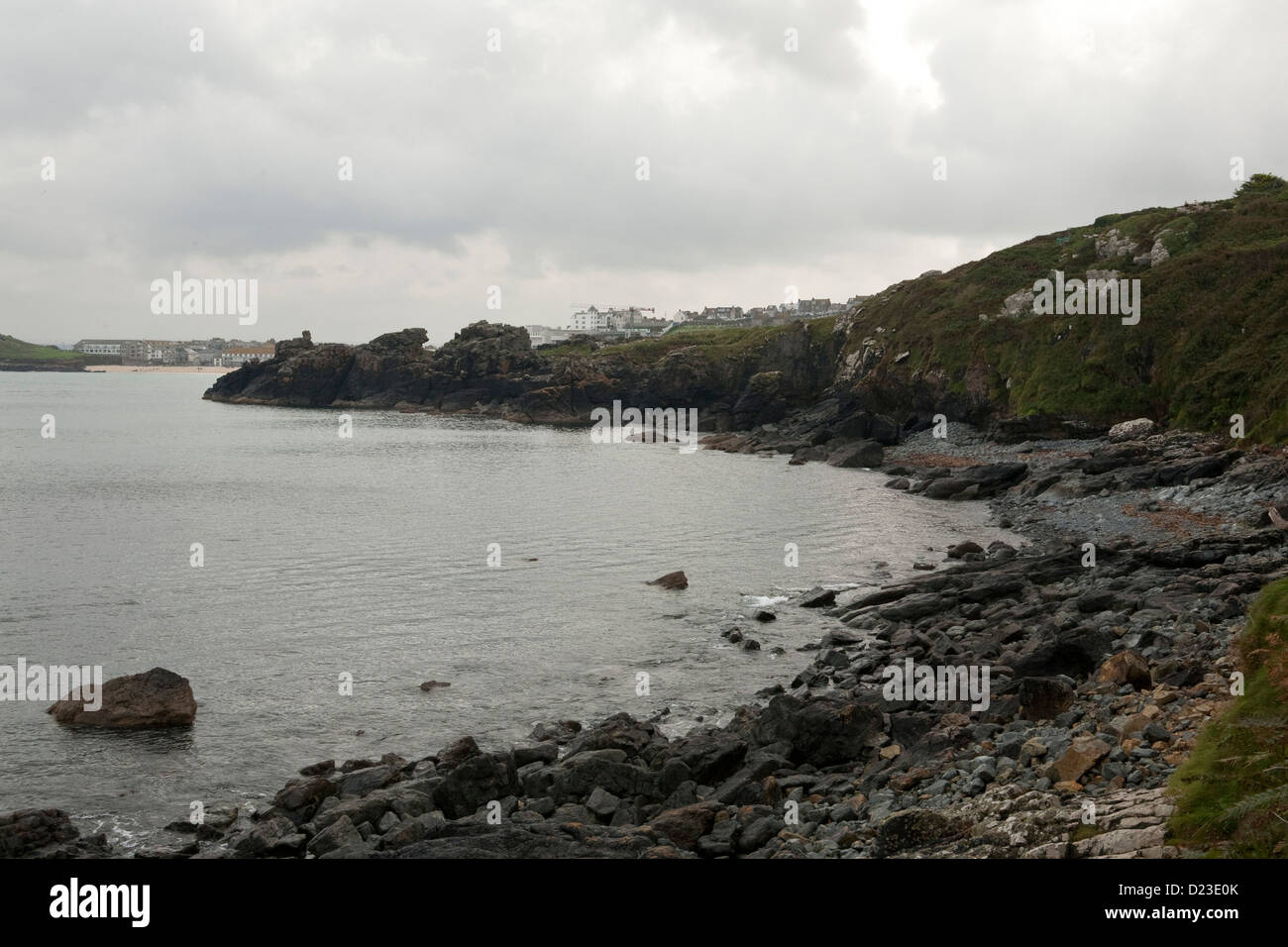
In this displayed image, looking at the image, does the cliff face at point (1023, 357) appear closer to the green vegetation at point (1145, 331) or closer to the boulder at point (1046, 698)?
the green vegetation at point (1145, 331)

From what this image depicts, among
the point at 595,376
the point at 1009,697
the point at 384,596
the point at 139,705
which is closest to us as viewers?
the point at 1009,697

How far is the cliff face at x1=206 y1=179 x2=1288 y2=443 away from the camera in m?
71.9

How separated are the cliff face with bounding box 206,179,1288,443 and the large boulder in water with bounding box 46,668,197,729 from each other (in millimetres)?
54588

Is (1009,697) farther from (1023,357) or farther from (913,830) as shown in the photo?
(1023,357)

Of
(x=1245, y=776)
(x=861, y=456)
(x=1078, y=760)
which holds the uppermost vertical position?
(x=861, y=456)

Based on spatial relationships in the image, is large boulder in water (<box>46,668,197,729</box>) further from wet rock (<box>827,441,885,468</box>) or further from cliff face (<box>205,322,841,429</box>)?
cliff face (<box>205,322,841,429</box>)

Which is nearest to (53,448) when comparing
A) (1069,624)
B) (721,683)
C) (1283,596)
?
(721,683)

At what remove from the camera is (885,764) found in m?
19.3

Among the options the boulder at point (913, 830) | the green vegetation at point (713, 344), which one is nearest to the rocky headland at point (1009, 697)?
the boulder at point (913, 830)

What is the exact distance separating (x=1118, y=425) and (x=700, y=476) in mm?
32407

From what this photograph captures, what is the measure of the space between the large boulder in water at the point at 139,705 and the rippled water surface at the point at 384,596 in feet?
1.63

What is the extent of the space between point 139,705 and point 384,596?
46.9 ft

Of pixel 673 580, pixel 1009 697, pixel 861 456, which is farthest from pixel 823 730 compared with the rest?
pixel 861 456
